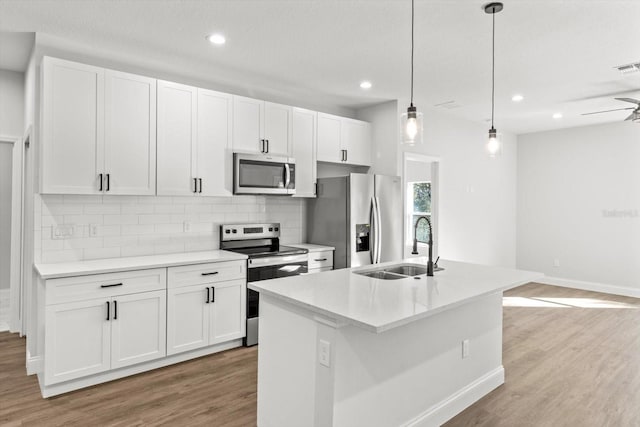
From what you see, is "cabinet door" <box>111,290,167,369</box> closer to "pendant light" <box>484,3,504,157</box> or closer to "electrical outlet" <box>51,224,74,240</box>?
"electrical outlet" <box>51,224,74,240</box>

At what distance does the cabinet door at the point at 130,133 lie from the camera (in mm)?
3281

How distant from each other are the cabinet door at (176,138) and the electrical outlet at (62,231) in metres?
0.78

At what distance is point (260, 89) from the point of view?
4473mm

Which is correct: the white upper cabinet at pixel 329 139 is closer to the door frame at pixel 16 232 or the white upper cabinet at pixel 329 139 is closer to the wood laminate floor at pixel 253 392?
the wood laminate floor at pixel 253 392

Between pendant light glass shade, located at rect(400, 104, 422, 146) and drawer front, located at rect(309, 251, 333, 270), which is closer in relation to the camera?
pendant light glass shade, located at rect(400, 104, 422, 146)

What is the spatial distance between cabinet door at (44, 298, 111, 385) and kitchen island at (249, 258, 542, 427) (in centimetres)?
144

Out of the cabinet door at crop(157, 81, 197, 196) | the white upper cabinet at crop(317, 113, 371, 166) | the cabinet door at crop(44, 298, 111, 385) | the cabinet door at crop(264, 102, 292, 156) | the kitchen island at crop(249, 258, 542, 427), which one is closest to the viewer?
the kitchen island at crop(249, 258, 542, 427)

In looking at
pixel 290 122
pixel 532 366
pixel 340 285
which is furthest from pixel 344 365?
pixel 290 122

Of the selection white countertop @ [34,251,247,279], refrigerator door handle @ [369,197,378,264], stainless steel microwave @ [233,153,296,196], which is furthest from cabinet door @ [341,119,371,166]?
white countertop @ [34,251,247,279]

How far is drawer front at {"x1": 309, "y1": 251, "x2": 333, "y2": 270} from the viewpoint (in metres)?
4.32

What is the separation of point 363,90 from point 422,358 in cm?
315

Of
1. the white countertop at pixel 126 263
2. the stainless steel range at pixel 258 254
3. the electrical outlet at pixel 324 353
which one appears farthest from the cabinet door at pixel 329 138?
the electrical outlet at pixel 324 353

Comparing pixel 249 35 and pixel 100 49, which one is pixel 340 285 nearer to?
pixel 249 35

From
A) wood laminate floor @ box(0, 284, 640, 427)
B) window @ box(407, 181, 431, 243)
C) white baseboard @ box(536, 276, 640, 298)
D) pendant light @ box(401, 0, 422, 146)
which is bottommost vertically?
wood laminate floor @ box(0, 284, 640, 427)
